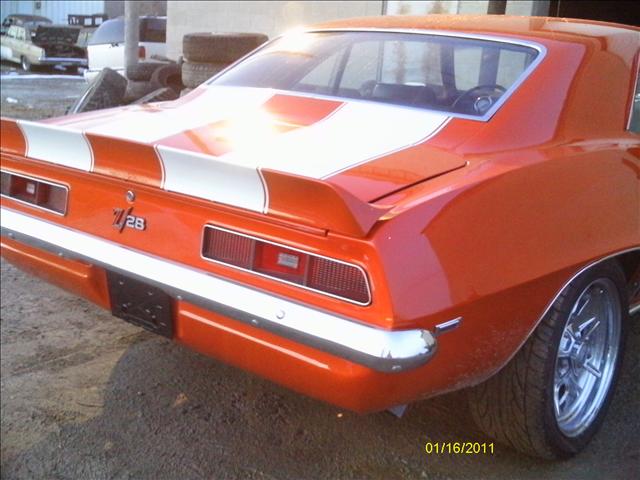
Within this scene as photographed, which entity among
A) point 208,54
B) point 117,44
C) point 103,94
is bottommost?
point 103,94

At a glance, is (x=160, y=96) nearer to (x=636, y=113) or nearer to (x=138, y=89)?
(x=138, y=89)

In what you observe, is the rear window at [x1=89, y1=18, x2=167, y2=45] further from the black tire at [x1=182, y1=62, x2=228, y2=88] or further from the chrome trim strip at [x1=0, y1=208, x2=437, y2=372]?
the chrome trim strip at [x1=0, y1=208, x2=437, y2=372]

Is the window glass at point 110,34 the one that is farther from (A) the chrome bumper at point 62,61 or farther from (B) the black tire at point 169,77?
(A) the chrome bumper at point 62,61

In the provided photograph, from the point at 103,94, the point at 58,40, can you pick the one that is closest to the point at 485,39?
the point at 103,94

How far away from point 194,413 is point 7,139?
1.26m

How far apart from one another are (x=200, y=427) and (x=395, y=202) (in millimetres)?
1311

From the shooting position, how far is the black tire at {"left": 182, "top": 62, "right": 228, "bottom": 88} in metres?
7.29

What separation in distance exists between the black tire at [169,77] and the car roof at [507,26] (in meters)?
6.06

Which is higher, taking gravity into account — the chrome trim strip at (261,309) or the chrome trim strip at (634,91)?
the chrome trim strip at (634,91)

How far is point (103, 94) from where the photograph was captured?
7871 mm

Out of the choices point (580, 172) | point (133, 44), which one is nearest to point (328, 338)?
point (580, 172)

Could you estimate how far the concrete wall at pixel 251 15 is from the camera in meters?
10.7

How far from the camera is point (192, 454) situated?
284 centimetres

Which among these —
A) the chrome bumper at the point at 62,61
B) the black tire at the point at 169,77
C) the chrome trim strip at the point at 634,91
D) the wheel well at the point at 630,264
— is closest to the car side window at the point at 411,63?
the chrome trim strip at the point at 634,91
